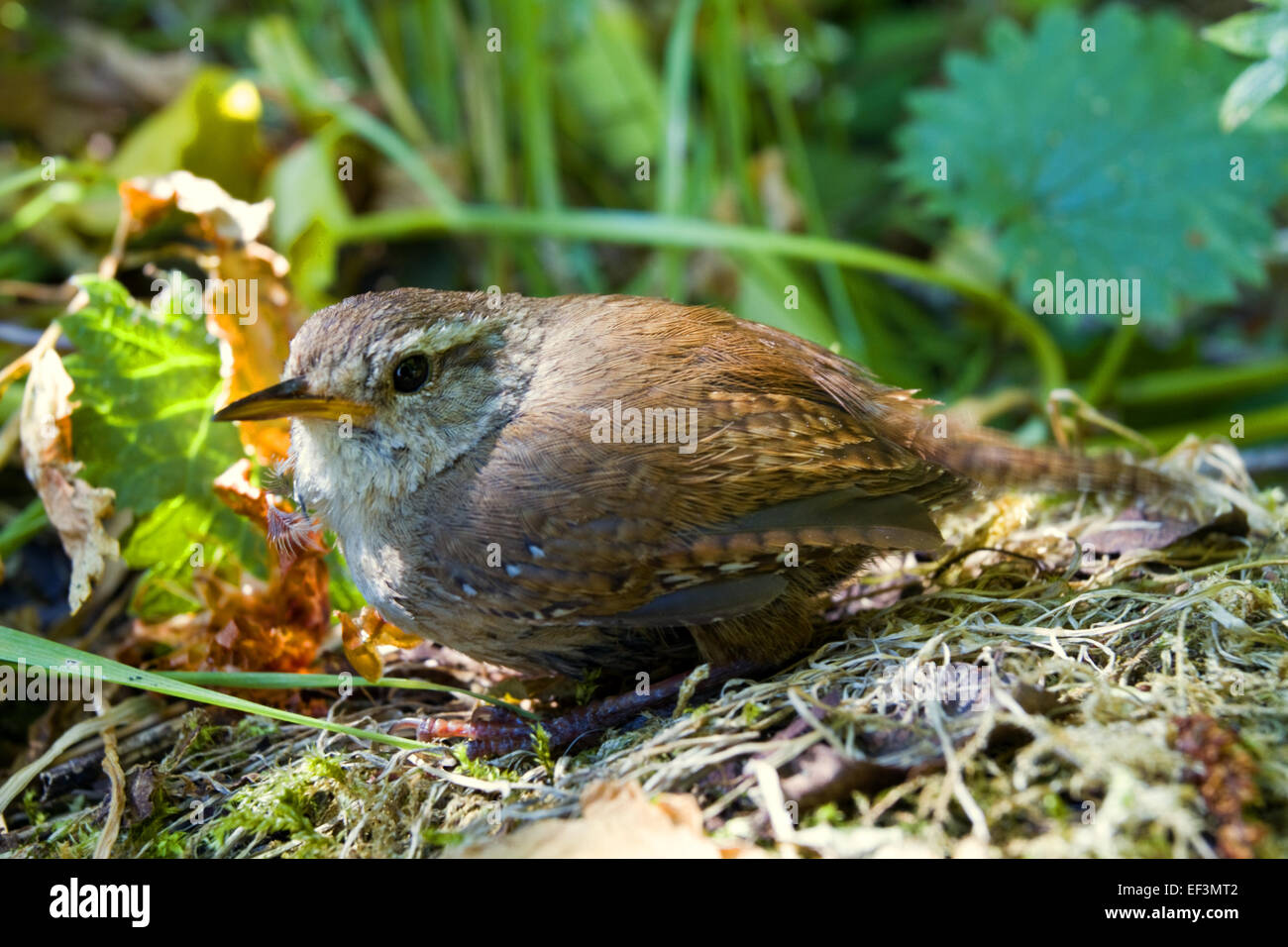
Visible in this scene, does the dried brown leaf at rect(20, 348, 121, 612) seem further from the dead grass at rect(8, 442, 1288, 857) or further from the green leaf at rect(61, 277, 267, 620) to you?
the dead grass at rect(8, 442, 1288, 857)

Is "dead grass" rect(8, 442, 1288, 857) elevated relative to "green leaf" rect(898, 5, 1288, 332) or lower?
lower

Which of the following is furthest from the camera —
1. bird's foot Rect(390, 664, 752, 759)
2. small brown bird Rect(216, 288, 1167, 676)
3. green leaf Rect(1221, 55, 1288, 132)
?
green leaf Rect(1221, 55, 1288, 132)

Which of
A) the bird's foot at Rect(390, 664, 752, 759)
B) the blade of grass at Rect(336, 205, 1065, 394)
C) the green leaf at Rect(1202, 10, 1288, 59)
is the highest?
the green leaf at Rect(1202, 10, 1288, 59)

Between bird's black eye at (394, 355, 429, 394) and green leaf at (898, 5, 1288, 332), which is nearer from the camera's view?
bird's black eye at (394, 355, 429, 394)

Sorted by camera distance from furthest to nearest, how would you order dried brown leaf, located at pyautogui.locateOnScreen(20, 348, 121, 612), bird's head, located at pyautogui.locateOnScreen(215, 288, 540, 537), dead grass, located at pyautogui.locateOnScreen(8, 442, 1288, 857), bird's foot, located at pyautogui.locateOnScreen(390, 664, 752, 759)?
dried brown leaf, located at pyautogui.locateOnScreen(20, 348, 121, 612) < bird's foot, located at pyautogui.locateOnScreen(390, 664, 752, 759) < bird's head, located at pyautogui.locateOnScreen(215, 288, 540, 537) < dead grass, located at pyautogui.locateOnScreen(8, 442, 1288, 857)

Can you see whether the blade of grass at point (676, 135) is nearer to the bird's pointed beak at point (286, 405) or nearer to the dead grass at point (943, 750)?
the dead grass at point (943, 750)

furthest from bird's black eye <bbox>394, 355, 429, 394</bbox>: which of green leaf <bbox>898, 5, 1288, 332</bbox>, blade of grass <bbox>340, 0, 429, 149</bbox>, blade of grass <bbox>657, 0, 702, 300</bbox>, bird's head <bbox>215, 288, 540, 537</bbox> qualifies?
blade of grass <bbox>340, 0, 429, 149</bbox>
